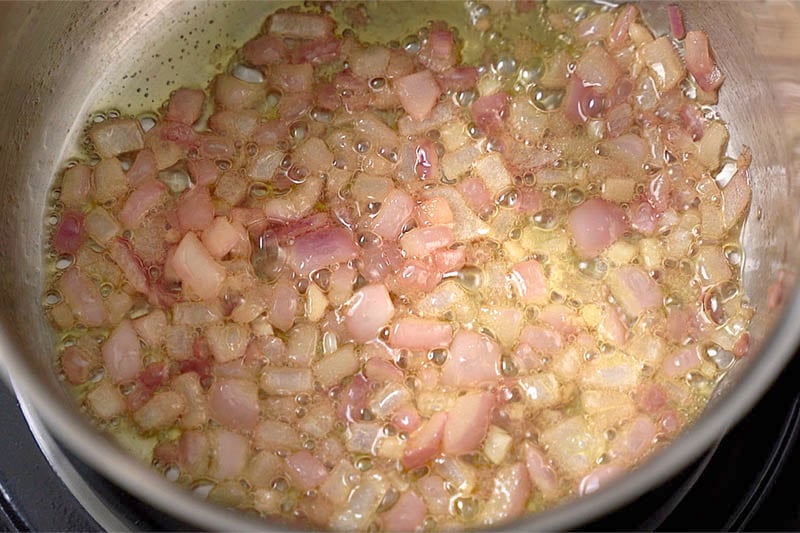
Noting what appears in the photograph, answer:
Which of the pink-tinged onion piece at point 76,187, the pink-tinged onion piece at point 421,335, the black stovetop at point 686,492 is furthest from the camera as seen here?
the pink-tinged onion piece at point 76,187

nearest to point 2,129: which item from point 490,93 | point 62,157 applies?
point 62,157

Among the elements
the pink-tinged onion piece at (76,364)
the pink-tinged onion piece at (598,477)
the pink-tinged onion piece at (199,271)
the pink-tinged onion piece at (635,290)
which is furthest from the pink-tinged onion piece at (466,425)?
the pink-tinged onion piece at (76,364)

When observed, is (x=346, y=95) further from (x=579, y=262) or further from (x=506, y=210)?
(x=579, y=262)

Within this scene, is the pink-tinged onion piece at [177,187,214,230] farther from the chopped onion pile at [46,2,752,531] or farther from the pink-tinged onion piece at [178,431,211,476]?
the pink-tinged onion piece at [178,431,211,476]

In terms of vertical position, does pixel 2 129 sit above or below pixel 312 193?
above

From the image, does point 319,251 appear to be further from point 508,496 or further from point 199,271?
point 508,496

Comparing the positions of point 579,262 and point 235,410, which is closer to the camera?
point 235,410

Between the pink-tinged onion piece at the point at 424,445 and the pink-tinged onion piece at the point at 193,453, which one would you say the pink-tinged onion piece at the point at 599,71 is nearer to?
the pink-tinged onion piece at the point at 424,445

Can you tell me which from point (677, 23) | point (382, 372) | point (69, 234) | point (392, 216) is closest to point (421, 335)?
point (382, 372)
